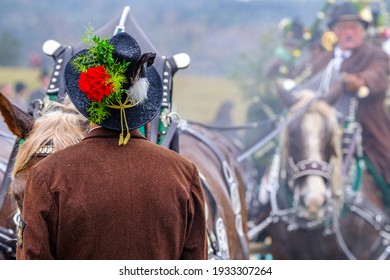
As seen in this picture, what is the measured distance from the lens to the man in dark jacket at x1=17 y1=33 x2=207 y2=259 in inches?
87.7

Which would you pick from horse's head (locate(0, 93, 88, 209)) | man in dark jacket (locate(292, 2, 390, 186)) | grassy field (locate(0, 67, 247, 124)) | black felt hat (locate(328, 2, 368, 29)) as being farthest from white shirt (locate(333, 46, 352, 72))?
horse's head (locate(0, 93, 88, 209))

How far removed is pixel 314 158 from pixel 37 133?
3778mm

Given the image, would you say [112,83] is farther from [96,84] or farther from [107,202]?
[107,202]

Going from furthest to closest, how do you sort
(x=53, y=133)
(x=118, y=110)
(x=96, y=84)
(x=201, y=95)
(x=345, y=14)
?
(x=201, y=95) < (x=345, y=14) < (x=53, y=133) < (x=118, y=110) < (x=96, y=84)

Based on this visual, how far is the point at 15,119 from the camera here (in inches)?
107

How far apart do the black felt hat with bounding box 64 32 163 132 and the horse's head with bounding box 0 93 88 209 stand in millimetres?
298

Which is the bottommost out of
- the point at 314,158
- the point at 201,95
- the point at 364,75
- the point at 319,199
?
the point at 319,199

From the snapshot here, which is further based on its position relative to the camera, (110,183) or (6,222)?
(6,222)

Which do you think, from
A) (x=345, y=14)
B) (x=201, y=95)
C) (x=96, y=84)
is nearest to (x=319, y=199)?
(x=345, y=14)

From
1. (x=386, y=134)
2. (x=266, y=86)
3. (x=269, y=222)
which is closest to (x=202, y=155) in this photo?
(x=269, y=222)

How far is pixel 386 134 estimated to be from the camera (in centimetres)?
721

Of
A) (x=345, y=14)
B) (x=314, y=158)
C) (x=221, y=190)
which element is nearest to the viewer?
(x=221, y=190)

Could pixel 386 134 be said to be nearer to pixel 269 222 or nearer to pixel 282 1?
pixel 269 222
